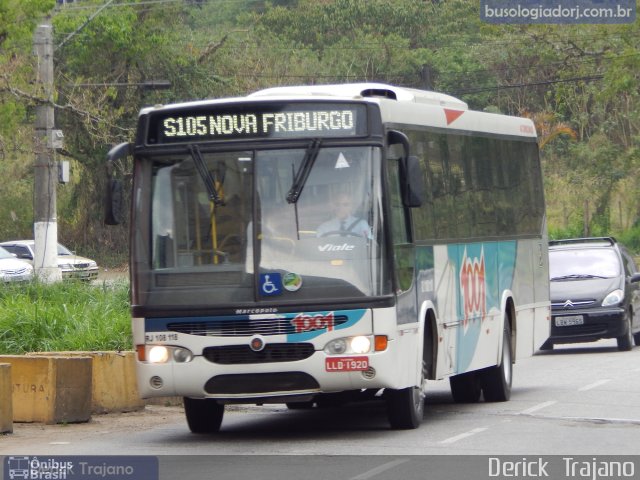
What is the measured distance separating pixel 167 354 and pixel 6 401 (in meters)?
1.95

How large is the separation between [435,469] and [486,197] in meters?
5.71

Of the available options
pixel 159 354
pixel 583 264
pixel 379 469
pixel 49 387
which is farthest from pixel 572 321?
pixel 379 469

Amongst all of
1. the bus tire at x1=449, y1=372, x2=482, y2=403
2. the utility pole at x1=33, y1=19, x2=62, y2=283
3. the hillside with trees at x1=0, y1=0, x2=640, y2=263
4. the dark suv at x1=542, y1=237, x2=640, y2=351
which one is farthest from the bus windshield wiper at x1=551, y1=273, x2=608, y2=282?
the hillside with trees at x1=0, y1=0, x2=640, y2=263

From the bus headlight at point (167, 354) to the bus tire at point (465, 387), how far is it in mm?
4436

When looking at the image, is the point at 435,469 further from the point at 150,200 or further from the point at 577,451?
the point at 150,200

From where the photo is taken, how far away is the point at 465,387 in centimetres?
1591

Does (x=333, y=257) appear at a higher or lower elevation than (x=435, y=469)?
higher

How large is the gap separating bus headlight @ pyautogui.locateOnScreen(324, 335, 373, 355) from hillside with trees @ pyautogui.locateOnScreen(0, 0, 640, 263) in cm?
1836

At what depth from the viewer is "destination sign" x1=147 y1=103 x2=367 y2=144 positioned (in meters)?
12.4

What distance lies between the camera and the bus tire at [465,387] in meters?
15.9

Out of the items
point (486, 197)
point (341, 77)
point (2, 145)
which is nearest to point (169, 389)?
point (486, 197)

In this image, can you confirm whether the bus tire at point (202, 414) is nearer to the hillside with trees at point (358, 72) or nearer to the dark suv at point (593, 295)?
the dark suv at point (593, 295)

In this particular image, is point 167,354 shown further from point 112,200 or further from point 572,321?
point 572,321

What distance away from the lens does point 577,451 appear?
11148 mm
